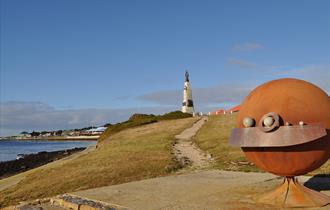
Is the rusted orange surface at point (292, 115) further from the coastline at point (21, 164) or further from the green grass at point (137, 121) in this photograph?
the green grass at point (137, 121)

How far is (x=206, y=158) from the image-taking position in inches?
675

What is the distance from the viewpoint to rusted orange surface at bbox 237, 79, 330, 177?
279 inches

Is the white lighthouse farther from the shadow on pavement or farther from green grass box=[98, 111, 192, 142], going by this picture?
the shadow on pavement

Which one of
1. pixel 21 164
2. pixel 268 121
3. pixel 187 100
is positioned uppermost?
pixel 187 100

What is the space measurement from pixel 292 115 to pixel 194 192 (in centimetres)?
298

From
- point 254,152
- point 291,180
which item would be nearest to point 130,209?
point 254,152

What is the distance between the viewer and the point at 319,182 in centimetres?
986

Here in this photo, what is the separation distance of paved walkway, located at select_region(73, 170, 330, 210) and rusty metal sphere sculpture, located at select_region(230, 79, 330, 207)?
2.94ft

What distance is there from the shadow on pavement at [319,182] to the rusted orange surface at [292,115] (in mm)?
2034

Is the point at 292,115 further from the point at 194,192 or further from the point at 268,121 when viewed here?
the point at 194,192

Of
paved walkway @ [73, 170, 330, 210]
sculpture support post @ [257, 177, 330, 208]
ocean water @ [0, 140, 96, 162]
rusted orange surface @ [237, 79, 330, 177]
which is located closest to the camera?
rusted orange surface @ [237, 79, 330, 177]

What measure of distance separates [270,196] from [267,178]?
2.95m

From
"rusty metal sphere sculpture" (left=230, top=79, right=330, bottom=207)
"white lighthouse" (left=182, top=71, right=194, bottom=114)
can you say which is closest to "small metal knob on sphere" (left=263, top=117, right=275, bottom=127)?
"rusty metal sphere sculpture" (left=230, top=79, right=330, bottom=207)

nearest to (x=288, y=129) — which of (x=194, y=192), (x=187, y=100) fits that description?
(x=194, y=192)
